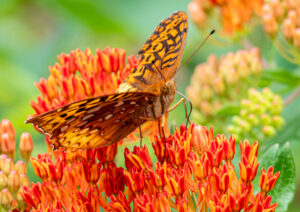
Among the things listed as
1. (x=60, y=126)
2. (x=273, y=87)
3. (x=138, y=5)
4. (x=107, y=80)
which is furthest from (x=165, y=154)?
(x=138, y=5)

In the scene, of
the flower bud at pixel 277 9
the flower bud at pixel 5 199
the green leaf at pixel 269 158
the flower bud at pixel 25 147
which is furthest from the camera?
the flower bud at pixel 277 9

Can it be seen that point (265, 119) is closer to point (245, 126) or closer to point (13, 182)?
point (245, 126)

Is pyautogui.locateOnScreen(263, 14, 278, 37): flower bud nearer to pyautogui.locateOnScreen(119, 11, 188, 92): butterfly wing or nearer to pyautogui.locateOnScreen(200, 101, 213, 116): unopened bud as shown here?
pyautogui.locateOnScreen(200, 101, 213, 116): unopened bud

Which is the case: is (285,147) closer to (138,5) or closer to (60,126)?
(60,126)

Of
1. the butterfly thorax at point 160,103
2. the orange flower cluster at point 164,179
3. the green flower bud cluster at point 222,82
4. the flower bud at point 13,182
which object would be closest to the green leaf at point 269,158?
the orange flower cluster at point 164,179

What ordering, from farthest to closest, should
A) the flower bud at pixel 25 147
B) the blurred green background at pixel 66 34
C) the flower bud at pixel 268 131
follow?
the blurred green background at pixel 66 34 < the flower bud at pixel 268 131 < the flower bud at pixel 25 147

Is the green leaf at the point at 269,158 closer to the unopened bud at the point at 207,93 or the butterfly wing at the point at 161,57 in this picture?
the butterfly wing at the point at 161,57
